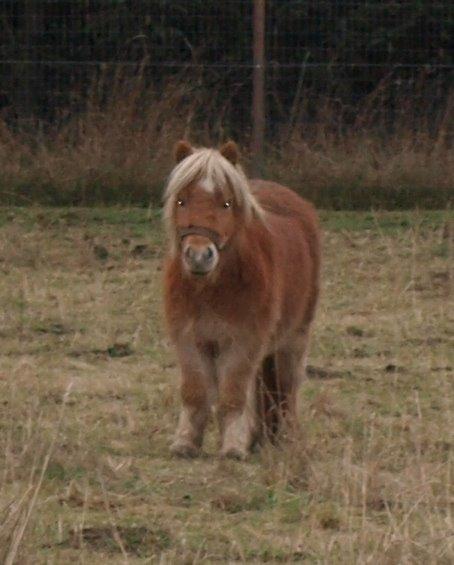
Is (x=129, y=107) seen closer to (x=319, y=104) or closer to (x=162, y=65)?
(x=162, y=65)

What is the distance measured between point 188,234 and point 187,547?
1.81 meters

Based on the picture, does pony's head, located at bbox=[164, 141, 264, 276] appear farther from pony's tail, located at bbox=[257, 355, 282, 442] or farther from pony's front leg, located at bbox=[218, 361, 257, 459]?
pony's tail, located at bbox=[257, 355, 282, 442]

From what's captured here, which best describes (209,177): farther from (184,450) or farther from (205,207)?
(184,450)

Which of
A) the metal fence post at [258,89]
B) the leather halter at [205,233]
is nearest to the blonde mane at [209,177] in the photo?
the leather halter at [205,233]

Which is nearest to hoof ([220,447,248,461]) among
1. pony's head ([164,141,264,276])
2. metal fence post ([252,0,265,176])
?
pony's head ([164,141,264,276])

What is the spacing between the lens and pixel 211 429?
745 centimetres

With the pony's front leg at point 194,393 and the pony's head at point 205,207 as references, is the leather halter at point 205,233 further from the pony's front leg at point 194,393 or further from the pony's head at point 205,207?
the pony's front leg at point 194,393

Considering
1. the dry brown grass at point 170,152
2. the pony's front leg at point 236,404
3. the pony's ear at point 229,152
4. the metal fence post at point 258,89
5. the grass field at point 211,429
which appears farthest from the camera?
the dry brown grass at point 170,152

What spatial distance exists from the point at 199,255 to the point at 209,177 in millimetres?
328

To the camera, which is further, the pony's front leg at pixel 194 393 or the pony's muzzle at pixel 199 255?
the pony's front leg at pixel 194 393

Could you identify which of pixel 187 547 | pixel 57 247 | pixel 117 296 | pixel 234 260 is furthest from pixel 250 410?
pixel 57 247

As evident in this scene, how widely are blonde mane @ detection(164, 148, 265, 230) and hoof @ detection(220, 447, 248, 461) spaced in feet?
2.92

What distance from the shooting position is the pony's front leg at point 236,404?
6852mm

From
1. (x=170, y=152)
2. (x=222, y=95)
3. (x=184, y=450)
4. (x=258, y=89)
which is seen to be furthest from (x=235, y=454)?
(x=222, y=95)
